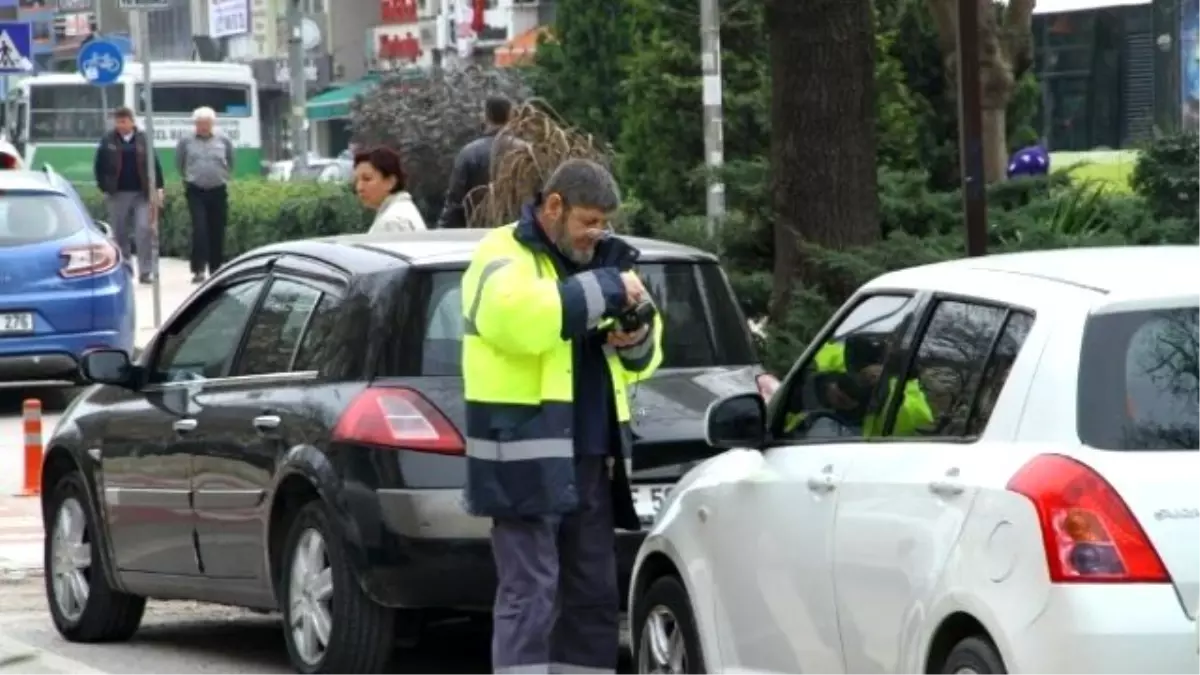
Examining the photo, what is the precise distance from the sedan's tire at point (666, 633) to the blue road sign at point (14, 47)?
26.8 metres

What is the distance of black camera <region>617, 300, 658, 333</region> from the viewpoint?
7988 mm

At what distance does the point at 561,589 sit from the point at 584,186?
1187 millimetres

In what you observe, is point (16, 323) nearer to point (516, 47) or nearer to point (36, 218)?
point (36, 218)

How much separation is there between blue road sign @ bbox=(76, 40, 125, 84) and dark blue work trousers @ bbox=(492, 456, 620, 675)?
25.0 metres

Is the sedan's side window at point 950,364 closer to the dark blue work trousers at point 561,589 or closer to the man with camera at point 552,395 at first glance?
the man with camera at point 552,395

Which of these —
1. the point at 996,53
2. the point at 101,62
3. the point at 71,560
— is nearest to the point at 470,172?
the point at 71,560

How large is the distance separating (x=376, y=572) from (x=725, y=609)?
5.31 ft

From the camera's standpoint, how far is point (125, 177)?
3225 cm

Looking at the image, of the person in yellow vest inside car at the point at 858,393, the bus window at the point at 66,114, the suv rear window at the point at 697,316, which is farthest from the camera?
the bus window at the point at 66,114

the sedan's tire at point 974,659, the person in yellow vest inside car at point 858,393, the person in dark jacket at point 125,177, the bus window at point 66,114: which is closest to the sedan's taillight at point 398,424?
the person in yellow vest inside car at point 858,393

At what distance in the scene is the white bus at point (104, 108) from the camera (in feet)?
183

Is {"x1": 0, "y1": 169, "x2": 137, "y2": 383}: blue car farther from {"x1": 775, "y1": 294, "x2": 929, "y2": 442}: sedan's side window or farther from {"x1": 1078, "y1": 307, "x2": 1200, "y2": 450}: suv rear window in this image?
{"x1": 1078, "y1": 307, "x2": 1200, "y2": 450}: suv rear window

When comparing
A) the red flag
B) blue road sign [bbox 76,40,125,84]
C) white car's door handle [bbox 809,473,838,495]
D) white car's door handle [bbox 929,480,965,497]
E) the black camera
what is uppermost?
the red flag

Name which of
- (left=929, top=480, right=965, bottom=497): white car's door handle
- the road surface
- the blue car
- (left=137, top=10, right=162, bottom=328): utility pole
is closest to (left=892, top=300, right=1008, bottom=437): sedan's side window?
(left=929, top=480, right=965, bottom=497): white car's door handle
